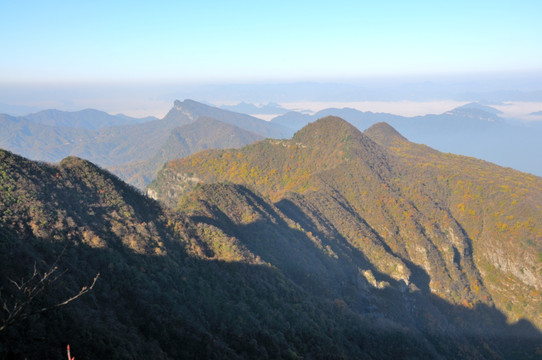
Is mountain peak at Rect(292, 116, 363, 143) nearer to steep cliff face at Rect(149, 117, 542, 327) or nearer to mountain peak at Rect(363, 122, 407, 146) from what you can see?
steep cliff face at Rect(149, 117, 542, 327)

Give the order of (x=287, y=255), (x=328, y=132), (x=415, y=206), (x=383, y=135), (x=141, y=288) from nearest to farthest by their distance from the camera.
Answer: (x=141, y=288), (x=287, y=255), (x=415, y=206), (x=328, y=132), (x=383, y=135)

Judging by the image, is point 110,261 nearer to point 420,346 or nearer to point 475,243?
point 420,346

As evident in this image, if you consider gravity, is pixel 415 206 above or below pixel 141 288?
below

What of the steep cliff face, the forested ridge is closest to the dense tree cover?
the forested ridge

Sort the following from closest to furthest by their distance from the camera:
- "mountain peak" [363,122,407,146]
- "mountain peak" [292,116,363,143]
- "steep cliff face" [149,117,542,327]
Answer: "steep cliff face" [149,117,542,327]
"mountain peak" [292,116,363,143]
"mountain peak" [363,122,407,146]

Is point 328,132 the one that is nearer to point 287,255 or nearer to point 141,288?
point 287,255

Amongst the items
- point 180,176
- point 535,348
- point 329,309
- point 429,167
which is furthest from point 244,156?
point 535,348

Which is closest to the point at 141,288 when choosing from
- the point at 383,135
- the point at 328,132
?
the point at 328,132

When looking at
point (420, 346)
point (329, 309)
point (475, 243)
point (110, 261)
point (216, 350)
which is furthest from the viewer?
point (475, 243)

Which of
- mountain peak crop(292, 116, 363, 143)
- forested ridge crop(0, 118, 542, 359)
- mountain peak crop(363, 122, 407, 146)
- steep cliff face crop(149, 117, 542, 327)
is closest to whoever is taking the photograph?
forested ridge crop(0, 118, 542, 359)
